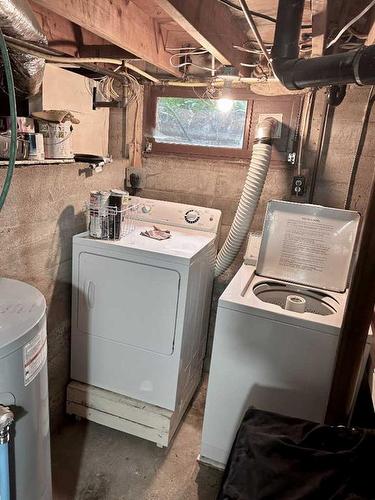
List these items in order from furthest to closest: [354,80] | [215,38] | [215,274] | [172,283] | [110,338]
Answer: [215,274] → [110,338] → [172,283] → [215,38] → [354,80]

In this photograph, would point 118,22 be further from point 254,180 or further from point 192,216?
point 192,216

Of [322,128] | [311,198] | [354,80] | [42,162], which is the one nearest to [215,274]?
[311,198]

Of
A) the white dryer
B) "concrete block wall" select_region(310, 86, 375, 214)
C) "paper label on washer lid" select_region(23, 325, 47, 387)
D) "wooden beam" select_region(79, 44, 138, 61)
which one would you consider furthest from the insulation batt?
"concrete block wall" select_region(310, 86, 375, 214)

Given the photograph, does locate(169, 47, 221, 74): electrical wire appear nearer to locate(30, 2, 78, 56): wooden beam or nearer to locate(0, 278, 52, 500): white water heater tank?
locate(30, 2, 78, 56): wooden beam

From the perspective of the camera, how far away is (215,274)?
2.48m

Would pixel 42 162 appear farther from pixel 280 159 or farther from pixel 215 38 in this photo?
pixel 280 159

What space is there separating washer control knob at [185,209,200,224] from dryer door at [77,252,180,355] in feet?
2.04

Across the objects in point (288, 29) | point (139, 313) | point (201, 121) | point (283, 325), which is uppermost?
point (288, 29)

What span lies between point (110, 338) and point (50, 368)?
40 cm

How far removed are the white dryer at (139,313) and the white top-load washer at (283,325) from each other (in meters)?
0.24

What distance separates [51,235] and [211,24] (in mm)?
1311

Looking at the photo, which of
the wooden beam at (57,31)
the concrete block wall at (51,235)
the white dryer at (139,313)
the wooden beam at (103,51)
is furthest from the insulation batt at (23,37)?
the white dryer at (139,313)

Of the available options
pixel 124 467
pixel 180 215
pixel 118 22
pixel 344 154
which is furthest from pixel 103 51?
pixel 124 467

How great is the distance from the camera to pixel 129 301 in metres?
1.96
